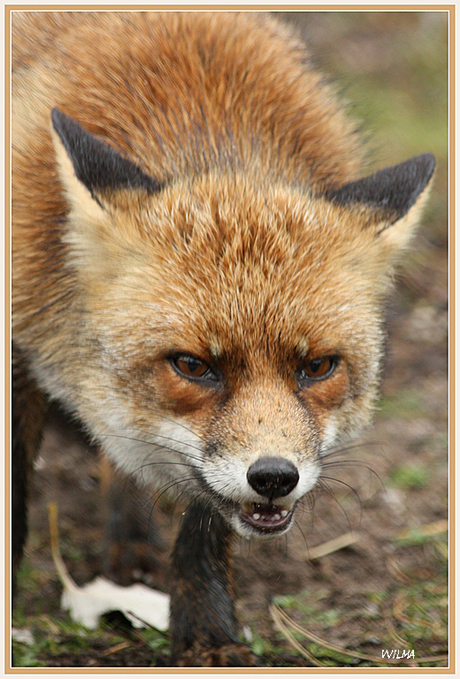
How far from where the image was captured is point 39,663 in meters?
4.61

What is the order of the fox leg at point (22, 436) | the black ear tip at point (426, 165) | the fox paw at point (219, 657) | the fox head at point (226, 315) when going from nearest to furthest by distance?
the fox head at point (226, 315) → the fox paw at point (219, 657) → the black ear tip at point (426, 165) → the fox leg at point (22, 436)

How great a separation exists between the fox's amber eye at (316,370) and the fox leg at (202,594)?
3.36 feet

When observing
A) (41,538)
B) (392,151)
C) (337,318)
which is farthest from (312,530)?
(392,151)

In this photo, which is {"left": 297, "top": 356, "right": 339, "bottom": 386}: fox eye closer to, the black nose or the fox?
the fox

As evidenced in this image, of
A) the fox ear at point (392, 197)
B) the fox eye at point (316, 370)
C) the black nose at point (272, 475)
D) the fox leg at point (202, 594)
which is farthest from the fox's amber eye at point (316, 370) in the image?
the fox leg at point (202, 594)

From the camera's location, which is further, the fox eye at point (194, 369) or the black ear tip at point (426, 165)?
the black ear tip at point (426, 165)

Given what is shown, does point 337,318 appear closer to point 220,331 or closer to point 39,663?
point 220,331

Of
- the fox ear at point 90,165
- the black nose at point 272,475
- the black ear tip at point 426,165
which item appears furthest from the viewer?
the black ear tip at point 426,165

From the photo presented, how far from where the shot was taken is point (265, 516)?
3.82 meters

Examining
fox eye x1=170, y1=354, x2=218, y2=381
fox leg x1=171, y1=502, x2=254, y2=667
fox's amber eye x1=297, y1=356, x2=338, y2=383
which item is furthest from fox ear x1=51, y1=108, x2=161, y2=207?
fox leg x1=171, y1=502, x2=254, y2=667

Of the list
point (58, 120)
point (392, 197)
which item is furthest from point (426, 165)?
point (58, 120)

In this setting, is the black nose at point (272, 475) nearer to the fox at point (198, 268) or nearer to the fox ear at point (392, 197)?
the fox at point (198, 268)

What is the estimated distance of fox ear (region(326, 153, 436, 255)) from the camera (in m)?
4.43

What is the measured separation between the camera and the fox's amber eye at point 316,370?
13.1 feet
